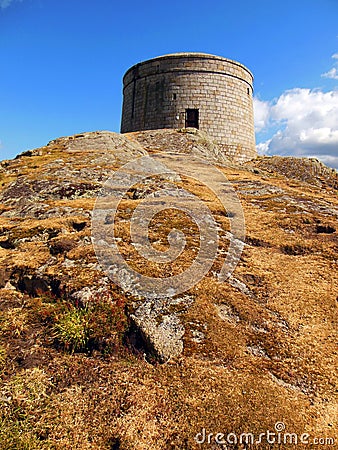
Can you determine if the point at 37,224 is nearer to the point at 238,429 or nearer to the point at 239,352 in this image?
the point at 239,352

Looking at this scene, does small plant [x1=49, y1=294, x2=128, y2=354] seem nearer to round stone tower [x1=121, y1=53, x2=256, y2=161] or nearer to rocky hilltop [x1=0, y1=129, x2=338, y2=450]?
rocky hilltop [x1=0, y1=129, x2=338, y2=450]

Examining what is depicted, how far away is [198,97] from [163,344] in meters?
33.5

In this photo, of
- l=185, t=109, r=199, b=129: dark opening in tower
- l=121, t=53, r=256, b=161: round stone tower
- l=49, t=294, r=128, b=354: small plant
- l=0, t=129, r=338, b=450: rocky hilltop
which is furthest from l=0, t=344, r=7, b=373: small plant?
l=185, t=109, r=199, b=129: dark opening in tower

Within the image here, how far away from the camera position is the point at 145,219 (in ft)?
39.1

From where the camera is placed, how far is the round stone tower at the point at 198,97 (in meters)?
35.7

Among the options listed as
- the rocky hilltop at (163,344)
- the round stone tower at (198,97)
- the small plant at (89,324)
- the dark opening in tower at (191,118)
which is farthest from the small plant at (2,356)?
the dark opening in tower at (191,118)

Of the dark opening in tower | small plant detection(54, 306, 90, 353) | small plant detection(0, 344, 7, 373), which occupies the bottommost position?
small plant detection(0, 344, 7, 373)

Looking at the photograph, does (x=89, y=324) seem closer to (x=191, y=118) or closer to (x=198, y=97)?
(x=191, y=118)

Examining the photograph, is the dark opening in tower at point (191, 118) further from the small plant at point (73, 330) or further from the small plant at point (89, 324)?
the small plant at point (73, 330)

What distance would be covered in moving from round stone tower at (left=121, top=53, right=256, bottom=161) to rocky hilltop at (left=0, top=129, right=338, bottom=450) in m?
25.8

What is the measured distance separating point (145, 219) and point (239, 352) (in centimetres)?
637

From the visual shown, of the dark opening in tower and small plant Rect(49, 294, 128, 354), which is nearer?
small plant Rect(49, 294, 128, 354)

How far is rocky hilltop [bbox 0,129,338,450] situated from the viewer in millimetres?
5273

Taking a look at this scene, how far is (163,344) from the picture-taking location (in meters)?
6.70
